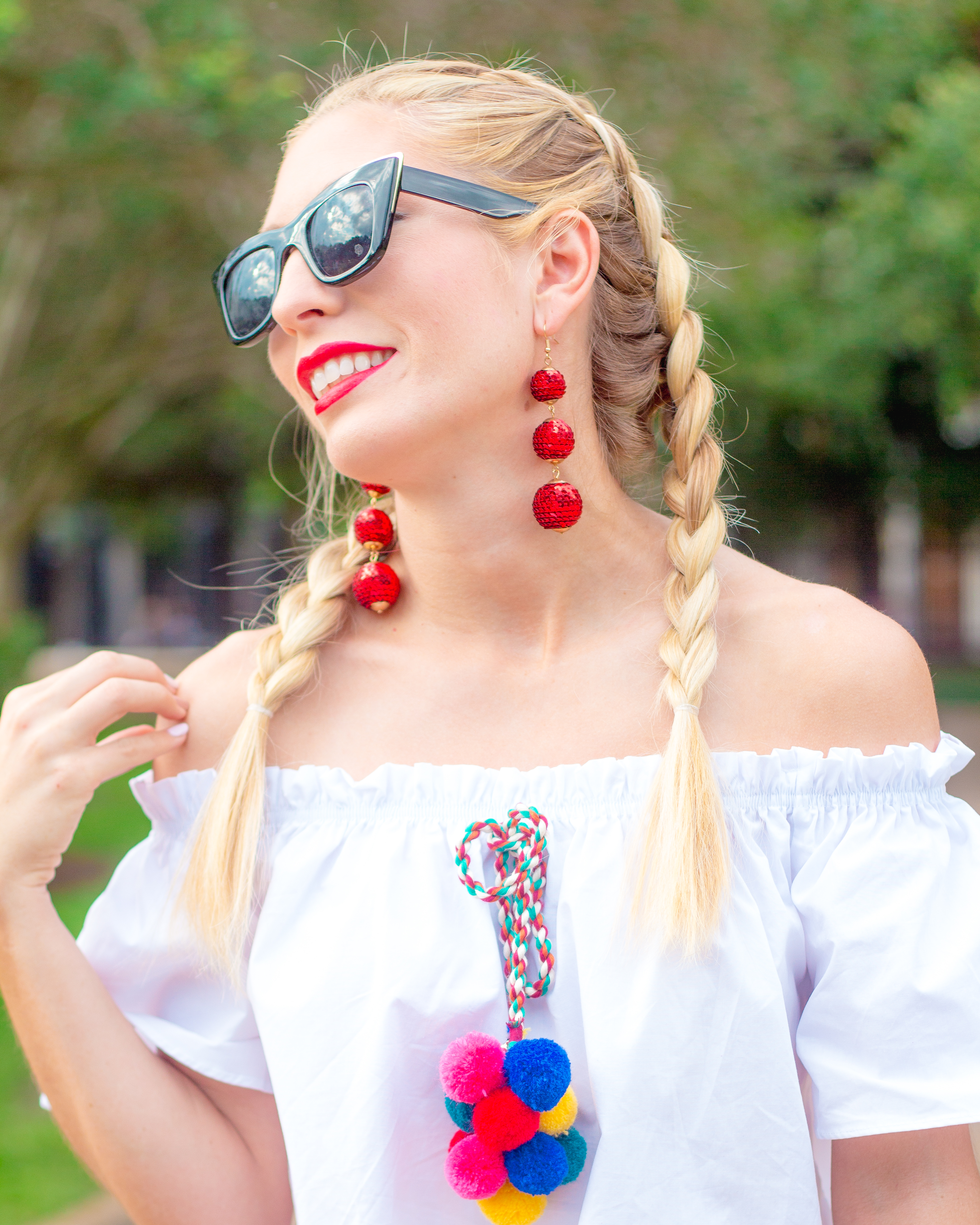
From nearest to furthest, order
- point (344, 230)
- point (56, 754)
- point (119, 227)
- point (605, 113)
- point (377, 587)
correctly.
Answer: point (344, 230), point (56, 754), point (377, 587), point (605, 113), point (119, 227)

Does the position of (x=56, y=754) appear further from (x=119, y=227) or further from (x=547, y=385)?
(x=119, y=227)

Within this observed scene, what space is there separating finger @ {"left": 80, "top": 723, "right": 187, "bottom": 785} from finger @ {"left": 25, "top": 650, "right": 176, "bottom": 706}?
84 millimetres

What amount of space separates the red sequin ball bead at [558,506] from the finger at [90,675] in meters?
0.65

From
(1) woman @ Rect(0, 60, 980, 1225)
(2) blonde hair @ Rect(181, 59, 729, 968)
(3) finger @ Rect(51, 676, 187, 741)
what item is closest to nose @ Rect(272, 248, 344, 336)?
(1) woman @ Rect(0, 60, 980, 1225)

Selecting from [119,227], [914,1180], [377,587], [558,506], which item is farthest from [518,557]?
[119,227]

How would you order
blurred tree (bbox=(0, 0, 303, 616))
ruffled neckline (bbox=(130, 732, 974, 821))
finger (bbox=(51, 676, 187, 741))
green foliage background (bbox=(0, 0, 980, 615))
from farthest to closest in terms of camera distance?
green foliage background (bbox=(0, 0, 980, 615)), blurred tree (bbox=(0, 0, 303, 616)), finger (bbox=(51, 676, 187, 741)), ruffled neckline (bbox=(130, 732, 974, 821))

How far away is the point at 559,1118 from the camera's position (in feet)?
5.03

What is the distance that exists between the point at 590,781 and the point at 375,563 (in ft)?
1.95

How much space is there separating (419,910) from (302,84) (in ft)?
21.6

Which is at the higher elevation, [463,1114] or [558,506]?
[558,506]

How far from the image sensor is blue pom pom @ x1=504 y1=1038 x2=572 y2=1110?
1.49m

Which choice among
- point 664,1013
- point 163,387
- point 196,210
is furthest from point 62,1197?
point 163,387

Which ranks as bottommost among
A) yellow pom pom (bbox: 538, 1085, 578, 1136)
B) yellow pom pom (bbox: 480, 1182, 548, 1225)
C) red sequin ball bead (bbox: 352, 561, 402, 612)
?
yellow pom pom (bbox: 480, 1182, 548, 1225)

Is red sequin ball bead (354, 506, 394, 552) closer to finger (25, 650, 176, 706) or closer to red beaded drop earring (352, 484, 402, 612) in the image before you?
red beaded drop earring (352, 484, 402, 612)
